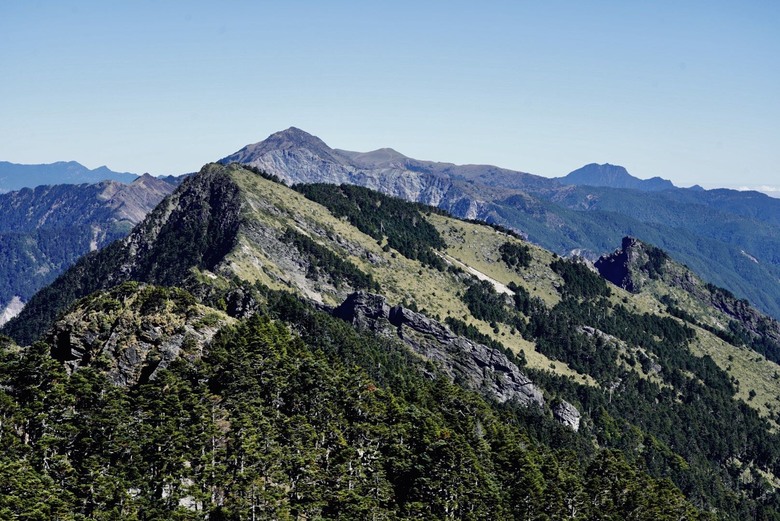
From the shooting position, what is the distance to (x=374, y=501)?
302 ft

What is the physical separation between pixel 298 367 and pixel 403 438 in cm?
2016

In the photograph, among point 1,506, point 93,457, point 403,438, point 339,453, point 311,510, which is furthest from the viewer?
point 403,438

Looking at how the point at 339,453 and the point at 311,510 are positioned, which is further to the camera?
the point at 339,453

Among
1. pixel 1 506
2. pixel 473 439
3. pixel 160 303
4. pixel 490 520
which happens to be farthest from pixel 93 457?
pixel 473 439

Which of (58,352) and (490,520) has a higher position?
(58,352)

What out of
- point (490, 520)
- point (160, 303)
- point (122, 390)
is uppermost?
point (160, 303)

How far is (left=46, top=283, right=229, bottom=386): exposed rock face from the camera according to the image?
115812 millimetres

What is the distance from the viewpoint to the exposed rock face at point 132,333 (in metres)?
116

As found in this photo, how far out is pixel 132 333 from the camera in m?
120

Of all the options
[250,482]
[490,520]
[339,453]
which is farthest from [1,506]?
[490,520]

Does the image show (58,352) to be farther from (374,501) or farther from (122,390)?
(374,501)

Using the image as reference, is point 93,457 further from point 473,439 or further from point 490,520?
point 473,439

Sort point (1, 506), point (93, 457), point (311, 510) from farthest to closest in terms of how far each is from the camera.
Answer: point (311, 510) → point (93, 457) → point (1, 506)

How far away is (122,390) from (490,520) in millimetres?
54295
